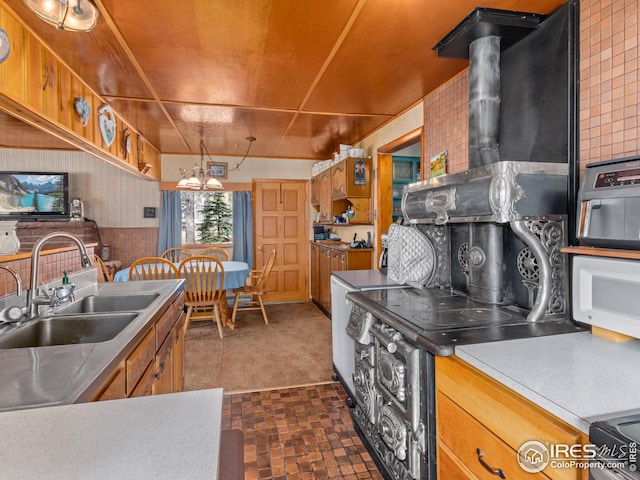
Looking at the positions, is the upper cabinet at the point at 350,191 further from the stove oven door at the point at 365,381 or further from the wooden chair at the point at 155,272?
the stove oven door at the point at 365,381

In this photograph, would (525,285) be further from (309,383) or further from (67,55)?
(67,55)

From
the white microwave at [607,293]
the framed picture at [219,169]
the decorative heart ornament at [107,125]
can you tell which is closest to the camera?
the white microwave at [607,293]

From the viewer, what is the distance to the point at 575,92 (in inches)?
59.4

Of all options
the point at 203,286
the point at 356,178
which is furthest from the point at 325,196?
the point at 203,286

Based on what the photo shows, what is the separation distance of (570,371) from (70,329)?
76.4 inches

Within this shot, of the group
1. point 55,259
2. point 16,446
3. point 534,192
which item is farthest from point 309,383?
point 16,446

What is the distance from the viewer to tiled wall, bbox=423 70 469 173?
2.39 metres

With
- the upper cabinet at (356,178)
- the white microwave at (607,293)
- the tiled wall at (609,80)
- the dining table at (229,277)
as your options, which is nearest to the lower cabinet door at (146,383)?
the white microwave at (607,293)

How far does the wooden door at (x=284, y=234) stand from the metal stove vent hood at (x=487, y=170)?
12.9ft

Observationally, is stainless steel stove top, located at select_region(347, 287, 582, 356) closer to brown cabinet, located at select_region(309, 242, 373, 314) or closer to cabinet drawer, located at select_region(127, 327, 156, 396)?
cabinet drawer, located at select_region(127, 327, 156, 396)

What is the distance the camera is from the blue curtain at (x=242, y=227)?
5.70m

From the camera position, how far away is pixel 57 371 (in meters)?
0.94

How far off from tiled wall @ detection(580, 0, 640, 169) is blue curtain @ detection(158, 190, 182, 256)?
526 centimetres

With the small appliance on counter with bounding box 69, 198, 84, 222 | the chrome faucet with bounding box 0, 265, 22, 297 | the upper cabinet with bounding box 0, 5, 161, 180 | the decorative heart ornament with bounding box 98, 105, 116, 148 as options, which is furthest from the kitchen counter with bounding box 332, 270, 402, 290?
the small appliance on counter with bounding box 69, 198, 84, 222
